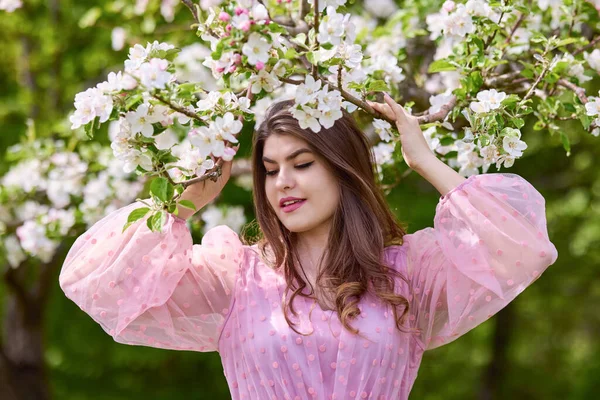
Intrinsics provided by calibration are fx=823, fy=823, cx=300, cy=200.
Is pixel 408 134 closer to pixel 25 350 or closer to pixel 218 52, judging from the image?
pixel 218 52

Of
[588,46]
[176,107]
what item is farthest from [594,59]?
[176,107]

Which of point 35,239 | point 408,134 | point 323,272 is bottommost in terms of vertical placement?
point 35,239

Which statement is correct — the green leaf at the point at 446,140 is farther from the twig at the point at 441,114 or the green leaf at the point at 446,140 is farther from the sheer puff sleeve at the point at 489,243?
the sheer puff sleeve at the point at 489,243

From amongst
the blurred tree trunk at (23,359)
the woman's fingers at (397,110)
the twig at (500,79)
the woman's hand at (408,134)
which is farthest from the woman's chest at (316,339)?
the blurred tree trunk at (23,359)

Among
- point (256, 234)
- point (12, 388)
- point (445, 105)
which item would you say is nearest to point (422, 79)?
point (445, 105)

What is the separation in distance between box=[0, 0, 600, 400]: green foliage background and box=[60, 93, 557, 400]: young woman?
1.13 metres

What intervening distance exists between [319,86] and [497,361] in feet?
24.2

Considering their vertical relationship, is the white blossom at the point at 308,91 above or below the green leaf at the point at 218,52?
below

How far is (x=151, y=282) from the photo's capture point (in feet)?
7.82

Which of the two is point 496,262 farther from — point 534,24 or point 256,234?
point 534,24

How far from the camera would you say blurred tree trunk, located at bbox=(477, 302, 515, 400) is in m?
8.80

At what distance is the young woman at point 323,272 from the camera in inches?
91.4

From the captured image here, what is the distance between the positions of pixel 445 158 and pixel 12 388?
4237 mm

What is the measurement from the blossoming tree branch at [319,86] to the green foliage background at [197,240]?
1.80 ft
